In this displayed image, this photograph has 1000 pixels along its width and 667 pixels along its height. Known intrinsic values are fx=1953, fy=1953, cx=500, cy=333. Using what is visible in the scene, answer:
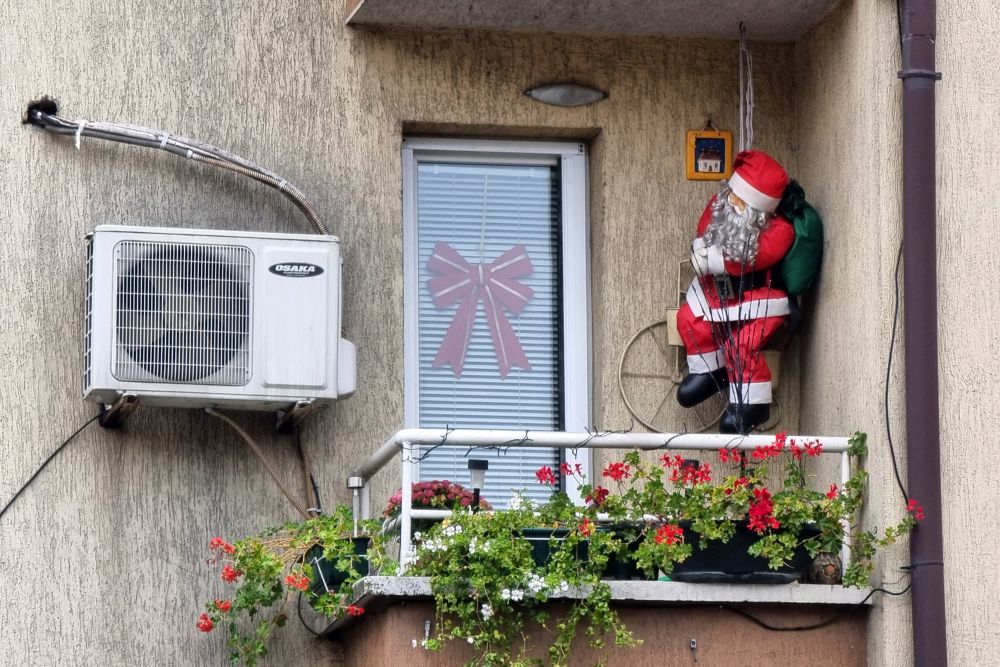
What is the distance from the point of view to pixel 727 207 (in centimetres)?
877

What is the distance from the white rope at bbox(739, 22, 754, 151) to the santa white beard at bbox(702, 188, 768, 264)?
445 millimetres

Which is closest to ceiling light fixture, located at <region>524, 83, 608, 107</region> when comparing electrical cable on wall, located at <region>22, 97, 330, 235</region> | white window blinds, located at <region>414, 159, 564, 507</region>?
white window blinds, located at <region>414, 159, 564, 507</region>

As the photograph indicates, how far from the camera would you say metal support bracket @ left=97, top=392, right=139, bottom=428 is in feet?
26.6

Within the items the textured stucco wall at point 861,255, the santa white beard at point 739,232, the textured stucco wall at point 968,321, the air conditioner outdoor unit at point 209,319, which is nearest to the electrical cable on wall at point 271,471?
the air conditioner outdoor unit at point 209,319

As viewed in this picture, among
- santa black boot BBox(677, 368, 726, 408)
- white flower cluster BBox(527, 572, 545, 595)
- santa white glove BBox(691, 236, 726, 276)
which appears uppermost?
santa white glove BBox(691, 236, 726, 276)

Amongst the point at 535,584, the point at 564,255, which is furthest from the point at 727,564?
the point at 564,255

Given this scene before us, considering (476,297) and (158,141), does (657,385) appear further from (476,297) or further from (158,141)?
(158,141)

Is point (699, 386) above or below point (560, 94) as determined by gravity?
below

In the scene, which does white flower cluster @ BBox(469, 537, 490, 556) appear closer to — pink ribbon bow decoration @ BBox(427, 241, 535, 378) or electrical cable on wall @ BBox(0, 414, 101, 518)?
pink ribbon bow decoration @ BBox(427, 241, 535, 378)

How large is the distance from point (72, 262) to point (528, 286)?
212 cm

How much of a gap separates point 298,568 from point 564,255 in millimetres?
2260

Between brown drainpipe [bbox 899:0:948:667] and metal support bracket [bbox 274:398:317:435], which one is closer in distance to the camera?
brown drainpipe [bbox 899:0:948:667]

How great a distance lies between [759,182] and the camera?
8648mm

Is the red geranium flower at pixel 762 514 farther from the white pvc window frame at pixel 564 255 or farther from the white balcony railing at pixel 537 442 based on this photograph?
the white pvc window frame at pixel 564 255
